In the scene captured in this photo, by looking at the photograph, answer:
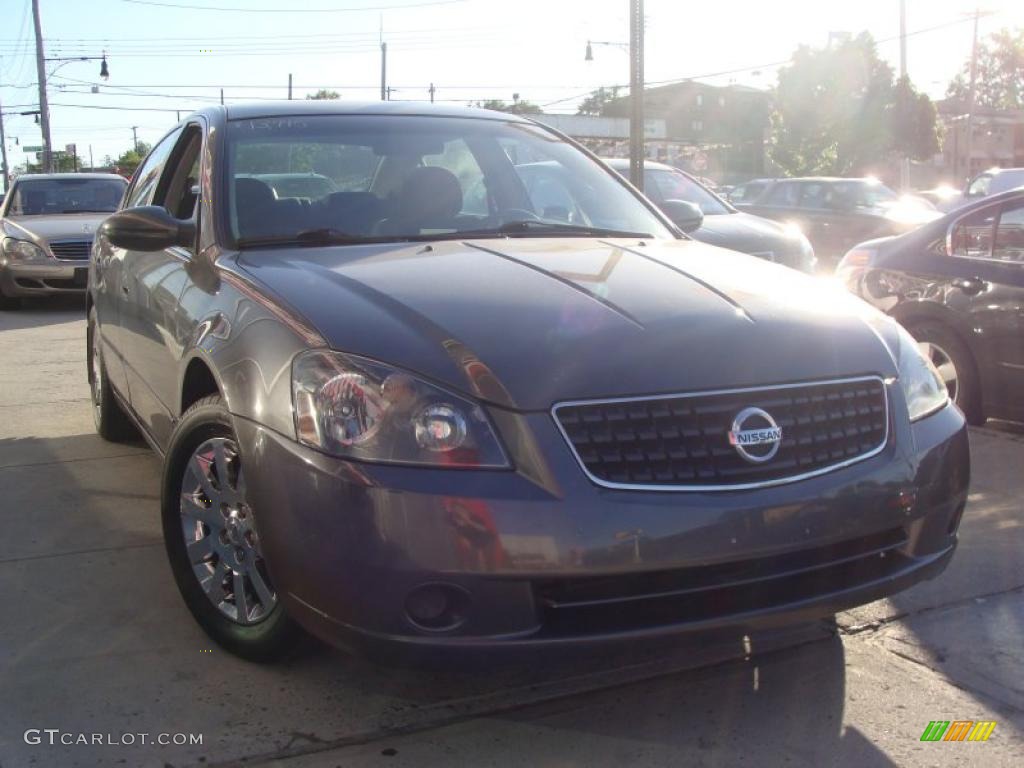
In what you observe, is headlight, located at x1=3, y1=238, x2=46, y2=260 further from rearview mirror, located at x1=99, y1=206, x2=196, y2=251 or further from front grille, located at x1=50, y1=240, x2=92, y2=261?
rearview mirror, located at x1=99, y1=206, x2=196, y2=251

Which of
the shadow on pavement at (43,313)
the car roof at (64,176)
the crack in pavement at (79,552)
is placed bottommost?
the crack in pavement at (79,552)

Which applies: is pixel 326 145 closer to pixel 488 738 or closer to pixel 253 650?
pixel 253 650

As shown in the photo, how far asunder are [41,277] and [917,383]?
1158 cm

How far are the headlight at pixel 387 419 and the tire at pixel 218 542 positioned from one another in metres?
0.41

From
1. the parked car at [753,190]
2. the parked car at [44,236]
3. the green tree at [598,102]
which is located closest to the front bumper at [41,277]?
the parked car at [44,236]

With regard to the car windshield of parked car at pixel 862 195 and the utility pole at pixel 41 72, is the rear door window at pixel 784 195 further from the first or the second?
the utility pole at pixel 41 72

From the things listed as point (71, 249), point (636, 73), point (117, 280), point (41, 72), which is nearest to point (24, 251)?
point (71, 249)

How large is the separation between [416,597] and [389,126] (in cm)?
234

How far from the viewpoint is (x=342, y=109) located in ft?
14.5

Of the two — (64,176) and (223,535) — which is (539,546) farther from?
(64,176)

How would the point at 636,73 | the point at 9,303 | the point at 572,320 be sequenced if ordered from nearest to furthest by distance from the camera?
the point at 572,320 → the point at 636,73 → the point at 9,303

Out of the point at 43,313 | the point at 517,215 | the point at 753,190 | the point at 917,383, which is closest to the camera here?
the point at 917,383

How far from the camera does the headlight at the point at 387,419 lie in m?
2.57

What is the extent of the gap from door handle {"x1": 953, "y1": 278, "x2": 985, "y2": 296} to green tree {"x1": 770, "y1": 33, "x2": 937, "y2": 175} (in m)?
45.0
